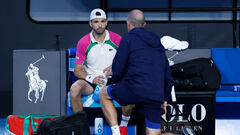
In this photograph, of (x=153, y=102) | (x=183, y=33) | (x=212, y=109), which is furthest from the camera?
(x=183, y=33)

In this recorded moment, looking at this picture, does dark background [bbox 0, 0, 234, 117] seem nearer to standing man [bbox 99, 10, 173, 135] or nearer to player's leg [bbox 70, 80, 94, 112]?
player's leg [bbox 70, 80, 94, 112]

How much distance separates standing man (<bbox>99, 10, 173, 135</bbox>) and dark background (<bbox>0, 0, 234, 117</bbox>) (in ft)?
5.41

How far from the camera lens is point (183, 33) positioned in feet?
13.0

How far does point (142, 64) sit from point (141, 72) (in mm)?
53

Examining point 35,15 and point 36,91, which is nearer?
point 36,91

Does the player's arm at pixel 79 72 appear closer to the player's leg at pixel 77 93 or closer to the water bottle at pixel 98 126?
the player's leg at pixel 77 93

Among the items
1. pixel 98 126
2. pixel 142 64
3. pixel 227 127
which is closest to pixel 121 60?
Result: pixel 142 64

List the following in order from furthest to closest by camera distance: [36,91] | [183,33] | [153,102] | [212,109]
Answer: [183,33], [36,91], [212,109], [153,102]

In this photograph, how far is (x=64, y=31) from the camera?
3.96 meters

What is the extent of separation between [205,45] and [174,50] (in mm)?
889

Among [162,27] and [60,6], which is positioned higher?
[60,6]

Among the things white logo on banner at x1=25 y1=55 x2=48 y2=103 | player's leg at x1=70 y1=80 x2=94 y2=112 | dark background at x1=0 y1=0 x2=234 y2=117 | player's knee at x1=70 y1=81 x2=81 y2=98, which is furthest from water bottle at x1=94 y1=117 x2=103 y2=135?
dark background at x1=0 y1=0 x2=234 y2=117

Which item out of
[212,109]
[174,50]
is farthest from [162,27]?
[212,109]

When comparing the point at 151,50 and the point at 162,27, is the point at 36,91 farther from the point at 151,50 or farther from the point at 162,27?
the point at 162,27
